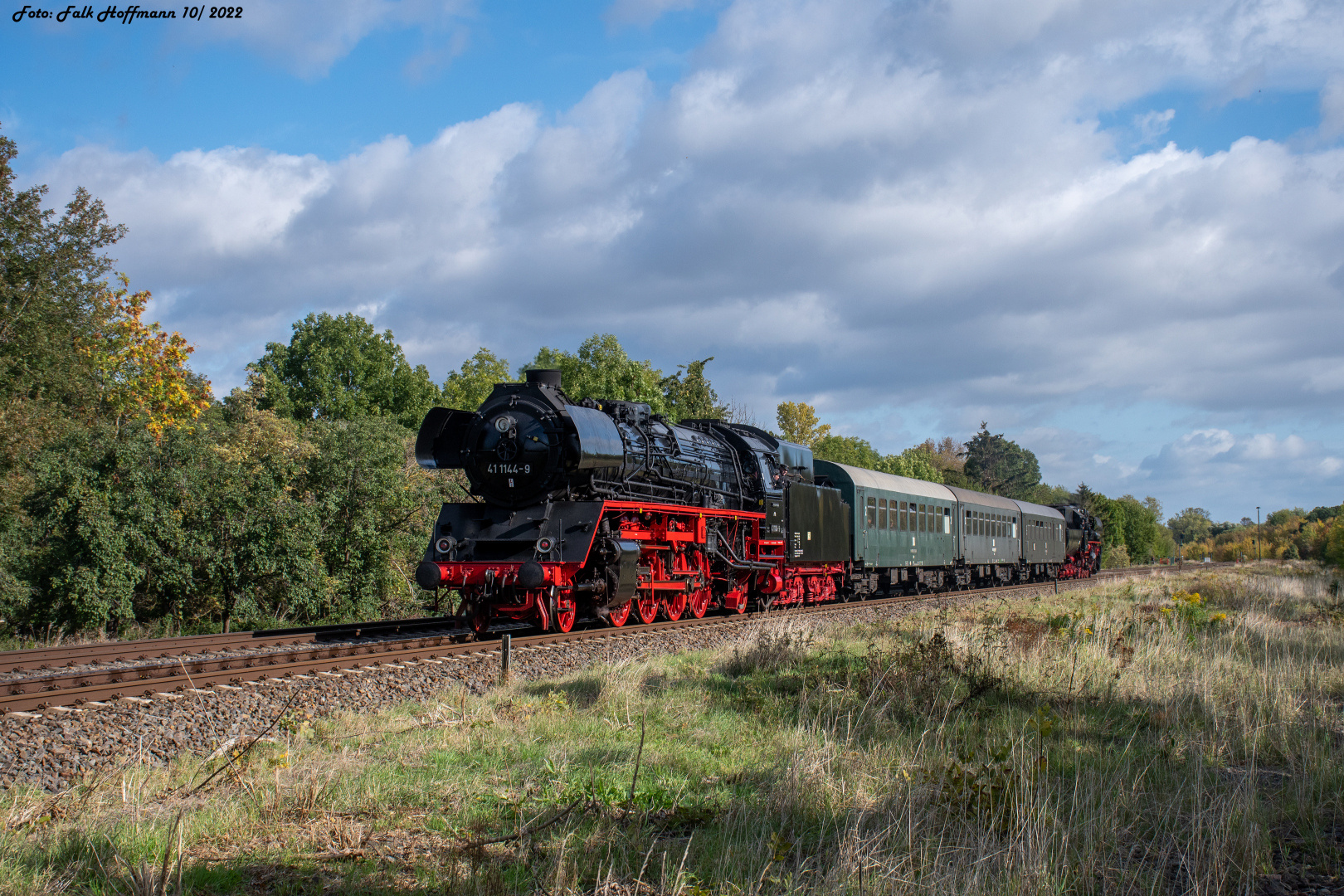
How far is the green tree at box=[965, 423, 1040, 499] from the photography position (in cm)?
10531

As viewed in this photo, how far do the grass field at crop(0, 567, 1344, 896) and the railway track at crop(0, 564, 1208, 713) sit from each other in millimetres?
2110

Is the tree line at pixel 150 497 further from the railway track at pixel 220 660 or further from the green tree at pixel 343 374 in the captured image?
the green tree at pixel 343 374

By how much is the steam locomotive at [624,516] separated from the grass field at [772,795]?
4.23 meters

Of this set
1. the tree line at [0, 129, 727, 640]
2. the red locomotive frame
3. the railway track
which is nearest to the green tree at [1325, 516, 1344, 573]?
the red locomotive frame

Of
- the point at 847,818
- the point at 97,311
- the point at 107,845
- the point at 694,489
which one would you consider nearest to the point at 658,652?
the point at 694,489

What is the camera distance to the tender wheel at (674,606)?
54.6 ft

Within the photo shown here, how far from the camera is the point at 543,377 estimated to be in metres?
14.7

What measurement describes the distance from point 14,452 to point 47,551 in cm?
414

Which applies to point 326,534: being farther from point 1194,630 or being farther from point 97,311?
point 1194,630

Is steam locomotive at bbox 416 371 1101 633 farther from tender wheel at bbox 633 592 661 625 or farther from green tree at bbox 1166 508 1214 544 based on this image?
green tree at bbox 1166 508 1214 544

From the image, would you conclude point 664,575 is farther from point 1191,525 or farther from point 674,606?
point 1191,525

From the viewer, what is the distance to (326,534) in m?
19.8

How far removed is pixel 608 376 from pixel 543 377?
25.2 m

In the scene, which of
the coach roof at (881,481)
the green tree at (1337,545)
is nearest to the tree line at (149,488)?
the coach roof at (881,481)
